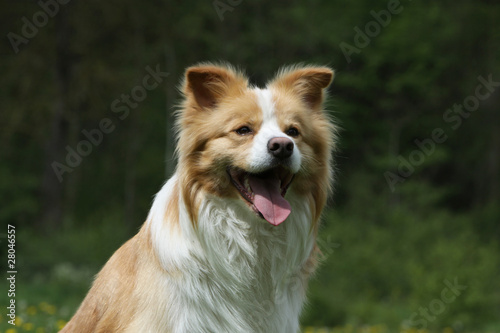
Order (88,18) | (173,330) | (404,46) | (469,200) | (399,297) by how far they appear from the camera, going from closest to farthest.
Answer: (173,330)
(399,297)
(88,18)
(404,46)
(469,200)

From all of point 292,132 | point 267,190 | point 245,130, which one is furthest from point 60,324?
point 292,132

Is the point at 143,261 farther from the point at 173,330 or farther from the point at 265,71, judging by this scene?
the point at 265,71

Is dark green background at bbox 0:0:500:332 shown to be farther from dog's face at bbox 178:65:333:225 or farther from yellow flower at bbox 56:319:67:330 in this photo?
dog's face at bbox 178:65:333:225

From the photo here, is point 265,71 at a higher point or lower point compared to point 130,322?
lower

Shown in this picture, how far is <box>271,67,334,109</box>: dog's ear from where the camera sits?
5.69m

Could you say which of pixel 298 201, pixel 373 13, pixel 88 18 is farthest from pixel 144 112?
pixel 298 201

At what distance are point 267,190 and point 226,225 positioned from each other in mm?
412

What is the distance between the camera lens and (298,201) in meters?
5.40

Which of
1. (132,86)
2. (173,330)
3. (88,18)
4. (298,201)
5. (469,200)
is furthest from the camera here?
(469,200)

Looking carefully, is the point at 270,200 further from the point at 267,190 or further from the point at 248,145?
the point at 248,145

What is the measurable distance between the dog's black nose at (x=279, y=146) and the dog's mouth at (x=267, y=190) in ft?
0.71

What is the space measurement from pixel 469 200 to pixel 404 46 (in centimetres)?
1054

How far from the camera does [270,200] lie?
16.9ft

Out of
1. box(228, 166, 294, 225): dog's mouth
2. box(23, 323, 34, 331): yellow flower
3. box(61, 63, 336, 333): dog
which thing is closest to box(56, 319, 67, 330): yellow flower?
box(23, 323, 34, 331): yellow flower
